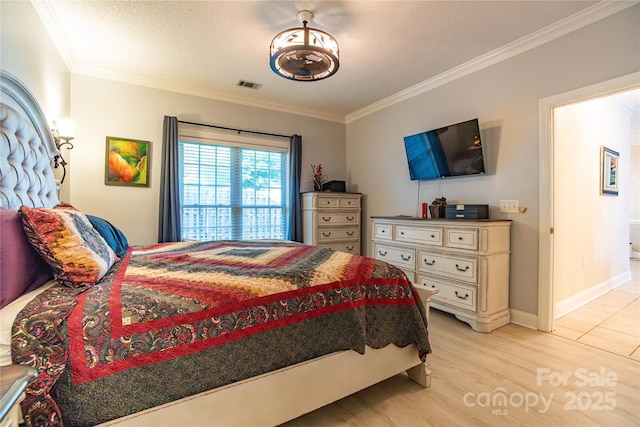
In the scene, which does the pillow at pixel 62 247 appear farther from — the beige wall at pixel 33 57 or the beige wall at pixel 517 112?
the beige wall at pixel 517 112

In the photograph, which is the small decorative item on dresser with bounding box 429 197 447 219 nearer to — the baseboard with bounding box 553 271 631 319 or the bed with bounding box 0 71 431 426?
the baseboard with bounding box 553 271 631 319

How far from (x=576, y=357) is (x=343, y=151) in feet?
12.8

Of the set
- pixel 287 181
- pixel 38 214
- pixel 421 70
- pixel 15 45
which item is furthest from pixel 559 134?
pixel 15 45

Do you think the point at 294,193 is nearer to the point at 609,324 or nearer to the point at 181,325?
the point at 181,325

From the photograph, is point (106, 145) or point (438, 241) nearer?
point (438, 241)

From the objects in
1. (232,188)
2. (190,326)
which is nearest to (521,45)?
(190,326)

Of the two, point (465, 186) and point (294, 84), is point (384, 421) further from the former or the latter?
point (294, 84)

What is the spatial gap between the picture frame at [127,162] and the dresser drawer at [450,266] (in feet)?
11.2

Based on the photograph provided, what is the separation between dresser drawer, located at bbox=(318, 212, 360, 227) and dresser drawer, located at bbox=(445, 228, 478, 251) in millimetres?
1793

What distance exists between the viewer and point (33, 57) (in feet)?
6.99

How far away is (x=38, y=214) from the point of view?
1253mm

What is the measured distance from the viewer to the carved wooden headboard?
5.14 feet

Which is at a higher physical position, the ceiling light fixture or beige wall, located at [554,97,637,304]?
the ceiling light fixture

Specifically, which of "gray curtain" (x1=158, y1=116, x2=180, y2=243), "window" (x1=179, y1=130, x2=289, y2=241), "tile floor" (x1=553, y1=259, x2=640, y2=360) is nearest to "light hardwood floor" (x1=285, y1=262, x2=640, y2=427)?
"tile floor" (x1=553, y1=259, x2=640, y2=360)
